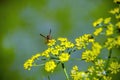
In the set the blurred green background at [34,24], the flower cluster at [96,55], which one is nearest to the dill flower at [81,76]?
the flower cluster at [96,55]

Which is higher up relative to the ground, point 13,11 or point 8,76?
point 13,11

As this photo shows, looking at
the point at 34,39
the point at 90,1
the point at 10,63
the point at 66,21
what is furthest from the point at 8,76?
the point at 90,1

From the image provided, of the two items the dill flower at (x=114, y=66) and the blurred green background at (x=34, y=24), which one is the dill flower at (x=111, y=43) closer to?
the dill flower at (x=114, y=66)

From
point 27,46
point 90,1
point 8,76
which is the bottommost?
point 8,76

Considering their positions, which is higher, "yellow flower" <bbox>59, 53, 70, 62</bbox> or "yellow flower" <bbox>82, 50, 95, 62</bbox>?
"yellow flower" <bbox>59, 53, 70, 62</bbox>

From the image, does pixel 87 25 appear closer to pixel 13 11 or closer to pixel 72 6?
pixel 72 6

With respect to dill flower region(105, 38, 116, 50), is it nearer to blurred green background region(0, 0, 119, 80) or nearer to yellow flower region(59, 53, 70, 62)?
yellow flower region(59, 53, 70, 62)

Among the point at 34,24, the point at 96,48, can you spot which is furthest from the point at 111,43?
the point at 34,24

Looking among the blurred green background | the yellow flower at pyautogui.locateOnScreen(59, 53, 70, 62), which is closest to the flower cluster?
the yellow flower at pyautogui.locateOnScreen(59, 53, 70, 62)
